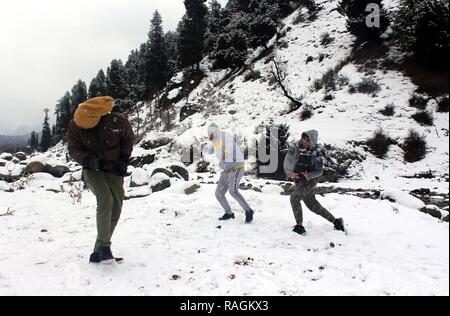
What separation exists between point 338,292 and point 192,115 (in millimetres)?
24529

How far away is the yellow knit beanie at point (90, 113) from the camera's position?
474 centimetres

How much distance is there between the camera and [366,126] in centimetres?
1452

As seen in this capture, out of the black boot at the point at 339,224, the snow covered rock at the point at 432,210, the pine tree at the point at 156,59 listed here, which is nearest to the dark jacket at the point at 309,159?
the black boot at the point at 339,224

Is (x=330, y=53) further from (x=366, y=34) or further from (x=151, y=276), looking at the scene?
(x=151, y=276)

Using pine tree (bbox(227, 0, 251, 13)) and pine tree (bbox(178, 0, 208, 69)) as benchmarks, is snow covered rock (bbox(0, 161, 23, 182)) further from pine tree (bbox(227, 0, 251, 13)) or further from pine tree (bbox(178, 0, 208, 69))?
pine tree (bbox(227, 0, 251, 13))

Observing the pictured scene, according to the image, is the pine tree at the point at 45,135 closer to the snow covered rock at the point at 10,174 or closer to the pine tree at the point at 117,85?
the pine tree at the point at 117,85

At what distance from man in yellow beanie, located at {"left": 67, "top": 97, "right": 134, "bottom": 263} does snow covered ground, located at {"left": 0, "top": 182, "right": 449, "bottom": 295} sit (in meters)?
0.50

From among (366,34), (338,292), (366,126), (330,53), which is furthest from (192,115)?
(338,292)

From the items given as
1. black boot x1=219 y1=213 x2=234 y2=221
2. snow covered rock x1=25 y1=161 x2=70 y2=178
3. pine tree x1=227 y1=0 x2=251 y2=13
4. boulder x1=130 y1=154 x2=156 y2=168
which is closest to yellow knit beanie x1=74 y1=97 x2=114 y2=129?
black boot x1=219 y1=213 x2=234 y2=221

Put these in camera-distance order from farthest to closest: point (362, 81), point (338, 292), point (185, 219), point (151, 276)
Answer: point (362, 81), point (185, 219), point (151, 276), point (338, 292)

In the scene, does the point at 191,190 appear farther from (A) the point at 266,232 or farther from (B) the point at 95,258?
(B) the point at 95,258

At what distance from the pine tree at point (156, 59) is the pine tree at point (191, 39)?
13.6ft

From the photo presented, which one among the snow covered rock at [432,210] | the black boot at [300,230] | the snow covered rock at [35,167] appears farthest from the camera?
the snow covered rock at [35,167]

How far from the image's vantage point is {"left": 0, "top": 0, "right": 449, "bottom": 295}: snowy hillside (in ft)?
13.5
